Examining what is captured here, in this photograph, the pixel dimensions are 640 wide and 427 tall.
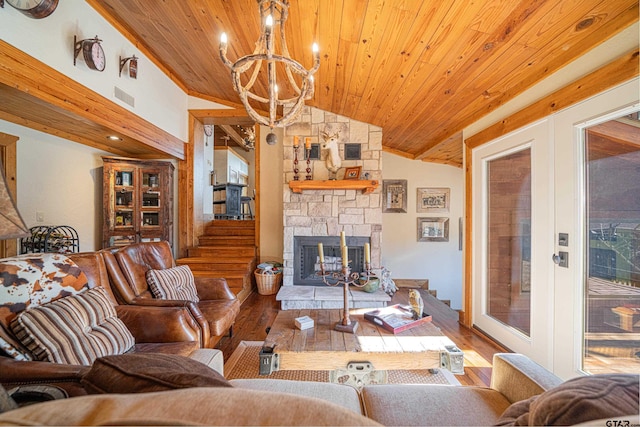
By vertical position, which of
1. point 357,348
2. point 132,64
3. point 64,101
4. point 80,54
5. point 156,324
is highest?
point 132,64

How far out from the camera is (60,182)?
3.68m

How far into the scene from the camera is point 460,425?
913 mm

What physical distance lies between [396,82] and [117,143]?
376cm

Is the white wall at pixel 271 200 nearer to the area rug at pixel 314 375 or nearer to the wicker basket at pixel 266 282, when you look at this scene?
the wicker basket at pixel 266 282

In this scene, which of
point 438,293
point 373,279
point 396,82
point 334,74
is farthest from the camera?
point 438,293

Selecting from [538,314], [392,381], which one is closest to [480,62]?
[538,314]

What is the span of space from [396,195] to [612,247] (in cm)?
330

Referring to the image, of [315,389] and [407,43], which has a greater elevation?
[407,43]

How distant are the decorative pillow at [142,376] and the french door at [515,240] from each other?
2380 millimetres

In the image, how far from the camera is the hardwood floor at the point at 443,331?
2.15 meters

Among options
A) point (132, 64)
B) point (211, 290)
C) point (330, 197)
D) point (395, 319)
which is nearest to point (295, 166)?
point (330, 197)

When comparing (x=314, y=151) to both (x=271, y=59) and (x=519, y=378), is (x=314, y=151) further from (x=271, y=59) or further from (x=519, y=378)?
(x=519, y=378)

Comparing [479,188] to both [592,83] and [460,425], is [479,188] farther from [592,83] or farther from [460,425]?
[460,425]

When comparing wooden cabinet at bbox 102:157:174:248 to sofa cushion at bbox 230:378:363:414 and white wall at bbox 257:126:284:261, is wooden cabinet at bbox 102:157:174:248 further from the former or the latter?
sofa cushion at bbox 230:378:363:414
